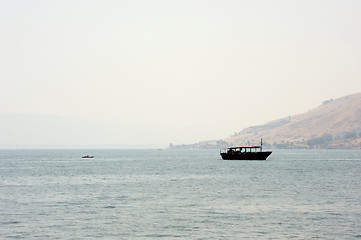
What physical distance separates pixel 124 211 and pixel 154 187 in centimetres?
2815

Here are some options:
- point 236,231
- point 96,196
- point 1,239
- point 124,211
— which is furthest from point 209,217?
point 96,196

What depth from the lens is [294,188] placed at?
254 feet

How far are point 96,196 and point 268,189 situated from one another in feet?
91.5

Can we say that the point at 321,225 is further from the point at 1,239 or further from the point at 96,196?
the point at 96,196

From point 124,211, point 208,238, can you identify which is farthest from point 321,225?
point 124,211

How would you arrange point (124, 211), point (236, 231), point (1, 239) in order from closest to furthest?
1. point (1, 239)
2. point (236, 231)
3. point (124, 211)

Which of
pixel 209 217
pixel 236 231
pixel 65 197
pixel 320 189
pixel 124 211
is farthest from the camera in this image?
pixel 320 189

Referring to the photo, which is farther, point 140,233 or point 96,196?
point 96,196

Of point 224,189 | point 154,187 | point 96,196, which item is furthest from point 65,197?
point 224,189

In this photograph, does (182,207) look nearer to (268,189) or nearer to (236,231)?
(236,231)

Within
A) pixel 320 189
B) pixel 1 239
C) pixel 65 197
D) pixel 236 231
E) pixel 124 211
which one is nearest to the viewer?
pixel 1 239

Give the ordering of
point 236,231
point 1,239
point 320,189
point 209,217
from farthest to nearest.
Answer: point 320,189 → point 209,217 → point 236,231 → point 1,239

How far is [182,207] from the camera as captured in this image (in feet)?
181

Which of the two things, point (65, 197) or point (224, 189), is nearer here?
point (65, 197)
